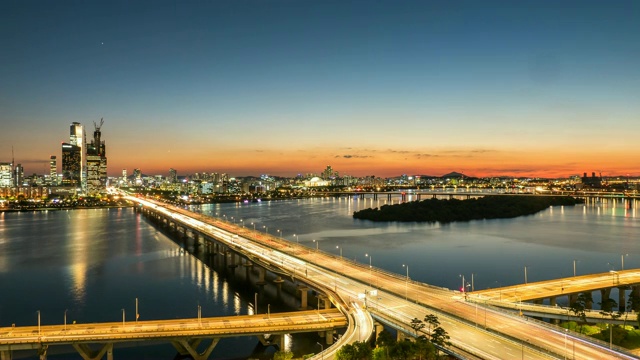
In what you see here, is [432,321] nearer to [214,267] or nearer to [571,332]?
[571,332]

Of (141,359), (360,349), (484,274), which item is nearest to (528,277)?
(484,274)

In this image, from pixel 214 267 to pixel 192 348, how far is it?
27.9m

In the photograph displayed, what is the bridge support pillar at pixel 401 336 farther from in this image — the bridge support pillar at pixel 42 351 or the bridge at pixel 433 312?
the bridge support pillar at pixel 42 351

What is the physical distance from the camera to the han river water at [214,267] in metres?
35.0

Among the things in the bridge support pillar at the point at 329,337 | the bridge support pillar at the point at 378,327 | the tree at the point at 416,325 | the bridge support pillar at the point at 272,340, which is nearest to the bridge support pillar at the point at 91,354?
the bridge support pillar at the point at 272,340

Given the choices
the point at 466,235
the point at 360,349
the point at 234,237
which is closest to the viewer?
the point at 360,349

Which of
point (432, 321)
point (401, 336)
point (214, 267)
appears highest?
point (432, 321)

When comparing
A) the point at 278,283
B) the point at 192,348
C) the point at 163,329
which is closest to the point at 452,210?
the point at 278,283

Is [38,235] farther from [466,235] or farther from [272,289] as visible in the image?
[466,235]

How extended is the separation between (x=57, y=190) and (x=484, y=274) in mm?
195753

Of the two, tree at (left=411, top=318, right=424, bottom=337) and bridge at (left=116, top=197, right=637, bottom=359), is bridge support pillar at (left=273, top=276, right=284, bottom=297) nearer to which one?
bridge at (left=116, top=197, right=637, bottom=359)

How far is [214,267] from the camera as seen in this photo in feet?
172

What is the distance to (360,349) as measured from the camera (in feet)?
65.6

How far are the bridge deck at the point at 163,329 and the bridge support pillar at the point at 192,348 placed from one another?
593 mm
